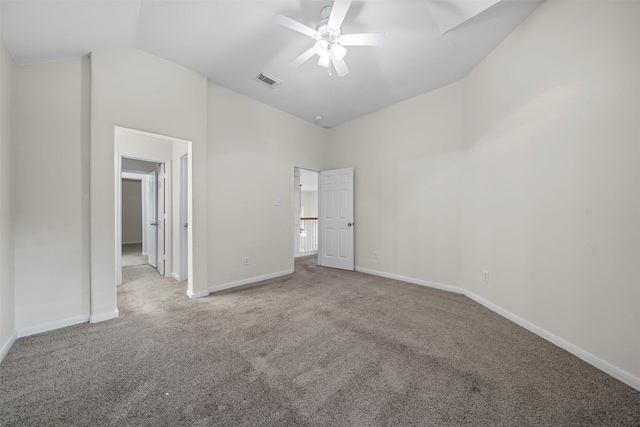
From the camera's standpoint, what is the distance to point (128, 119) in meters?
2.65

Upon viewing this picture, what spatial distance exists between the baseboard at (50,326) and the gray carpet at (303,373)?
0.29 feet

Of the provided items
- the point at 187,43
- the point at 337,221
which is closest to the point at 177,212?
the point at 187,43

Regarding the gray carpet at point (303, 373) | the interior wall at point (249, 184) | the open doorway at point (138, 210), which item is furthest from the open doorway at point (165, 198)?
the gray carpet at point (303, 373)

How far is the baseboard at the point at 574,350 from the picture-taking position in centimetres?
161

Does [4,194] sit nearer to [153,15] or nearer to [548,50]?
[153,15]

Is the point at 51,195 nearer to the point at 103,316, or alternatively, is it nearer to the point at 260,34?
the point at 103,316

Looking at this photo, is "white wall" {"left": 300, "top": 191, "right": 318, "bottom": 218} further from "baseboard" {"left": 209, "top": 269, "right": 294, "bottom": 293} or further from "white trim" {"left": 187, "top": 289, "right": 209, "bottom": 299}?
"white trim" {"left": 187, "top": 289, "right": 209, "bottom": 299}

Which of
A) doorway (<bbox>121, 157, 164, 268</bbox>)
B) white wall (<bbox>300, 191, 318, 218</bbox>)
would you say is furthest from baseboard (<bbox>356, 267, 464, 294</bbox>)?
white wall (<bbox>300, 191, 318, 218</bbox>)

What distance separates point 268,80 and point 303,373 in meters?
3.46

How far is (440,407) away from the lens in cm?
142

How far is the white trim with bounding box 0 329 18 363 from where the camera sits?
6.16 ft

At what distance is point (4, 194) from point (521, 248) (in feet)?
15.4

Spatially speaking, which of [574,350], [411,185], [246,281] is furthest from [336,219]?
[574,350]

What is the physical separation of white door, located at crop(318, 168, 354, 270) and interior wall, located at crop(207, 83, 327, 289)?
2.39 ft
